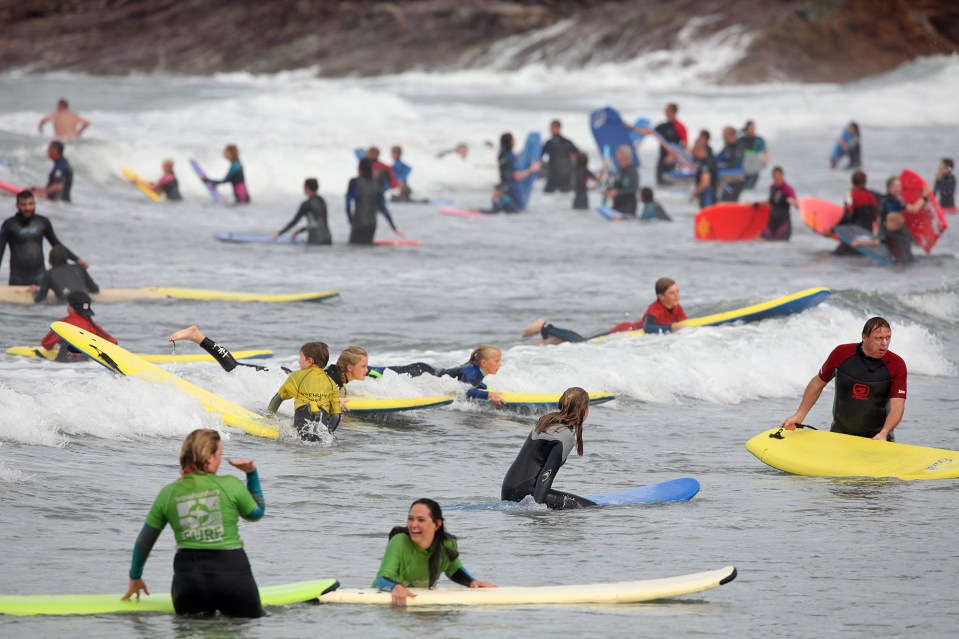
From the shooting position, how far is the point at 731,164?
28.0 m

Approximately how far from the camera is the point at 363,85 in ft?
216

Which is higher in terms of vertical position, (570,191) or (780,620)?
(570,191)

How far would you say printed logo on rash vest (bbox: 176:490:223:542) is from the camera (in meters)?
5.63

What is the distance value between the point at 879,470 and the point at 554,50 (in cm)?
6401

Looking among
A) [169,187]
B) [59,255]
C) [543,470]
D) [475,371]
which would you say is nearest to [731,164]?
[169,187]

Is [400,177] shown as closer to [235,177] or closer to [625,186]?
[235,177]

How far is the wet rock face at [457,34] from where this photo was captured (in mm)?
66562

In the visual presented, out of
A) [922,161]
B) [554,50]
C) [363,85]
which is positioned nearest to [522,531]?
[922,161]

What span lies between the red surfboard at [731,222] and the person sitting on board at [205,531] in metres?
18.0

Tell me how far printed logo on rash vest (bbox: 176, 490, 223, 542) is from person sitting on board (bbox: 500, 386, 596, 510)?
9.68 ft

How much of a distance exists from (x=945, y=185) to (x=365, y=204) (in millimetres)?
11513

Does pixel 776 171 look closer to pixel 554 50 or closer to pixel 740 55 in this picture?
pixel 740 55

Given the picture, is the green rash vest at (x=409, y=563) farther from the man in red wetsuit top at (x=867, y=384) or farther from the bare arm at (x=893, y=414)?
the bare arm at (x=893, y=414)

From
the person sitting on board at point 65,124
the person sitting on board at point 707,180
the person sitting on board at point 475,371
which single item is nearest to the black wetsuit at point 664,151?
the person sitting on board at point 707,180
